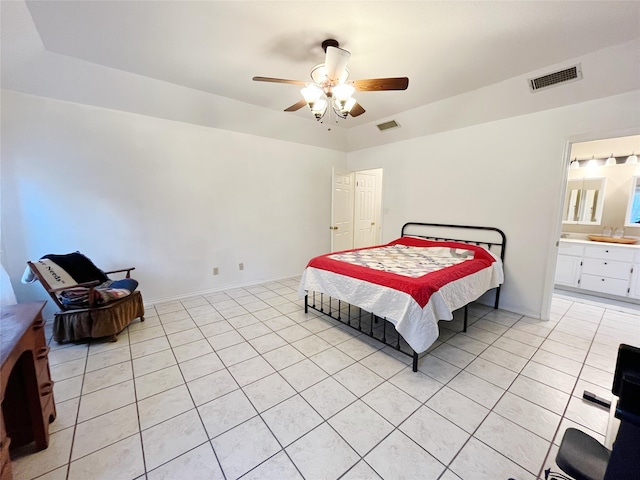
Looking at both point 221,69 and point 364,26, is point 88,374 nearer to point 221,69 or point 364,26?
point 221,69

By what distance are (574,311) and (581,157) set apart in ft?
8.99

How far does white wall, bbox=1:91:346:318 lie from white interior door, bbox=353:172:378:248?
1075mm

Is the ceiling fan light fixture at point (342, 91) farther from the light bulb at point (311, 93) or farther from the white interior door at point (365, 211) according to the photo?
the white interior door at point (365, 211)

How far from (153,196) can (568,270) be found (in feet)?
21.1

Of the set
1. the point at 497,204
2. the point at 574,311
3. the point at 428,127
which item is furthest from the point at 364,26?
the point at 574,311

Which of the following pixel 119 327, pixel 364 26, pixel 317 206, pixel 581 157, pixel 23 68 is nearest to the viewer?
pixel 364 26

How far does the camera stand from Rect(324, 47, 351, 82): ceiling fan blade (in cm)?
195

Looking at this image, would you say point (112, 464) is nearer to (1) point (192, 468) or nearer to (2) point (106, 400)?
(1) point (192, 468)

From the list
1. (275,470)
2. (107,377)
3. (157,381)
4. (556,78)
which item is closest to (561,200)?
(556,78)

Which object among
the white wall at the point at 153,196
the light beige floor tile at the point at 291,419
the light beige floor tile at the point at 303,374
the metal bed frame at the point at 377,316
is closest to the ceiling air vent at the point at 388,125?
the white wall at the point at 153,196

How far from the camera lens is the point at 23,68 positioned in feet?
8.30

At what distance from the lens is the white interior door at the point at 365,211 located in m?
5.88

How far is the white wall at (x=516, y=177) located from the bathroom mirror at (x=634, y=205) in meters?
2.12

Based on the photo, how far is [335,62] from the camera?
2023 mm
